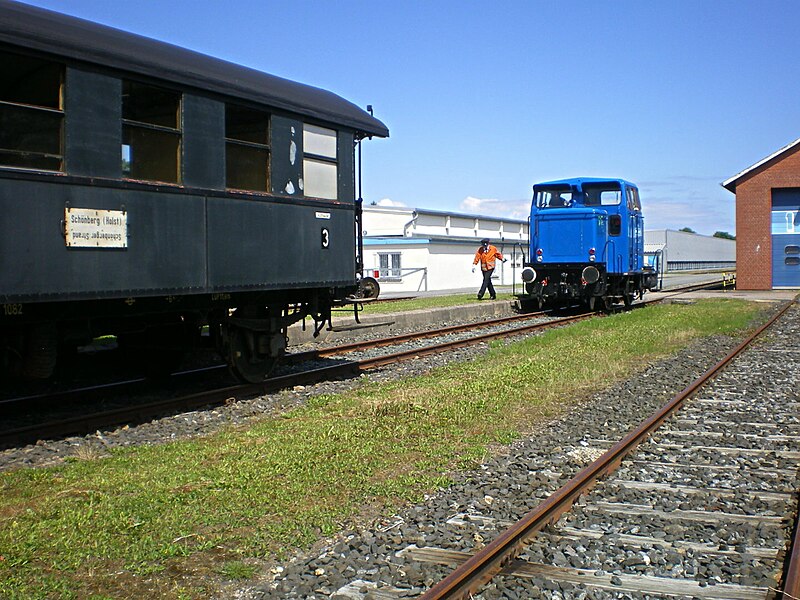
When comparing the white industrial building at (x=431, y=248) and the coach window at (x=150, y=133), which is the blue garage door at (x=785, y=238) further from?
the coach window at (x=150, y=133)

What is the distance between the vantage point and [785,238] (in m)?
36.8

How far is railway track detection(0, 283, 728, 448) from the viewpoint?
25.1ft

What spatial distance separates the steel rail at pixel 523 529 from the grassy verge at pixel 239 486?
1000 mm

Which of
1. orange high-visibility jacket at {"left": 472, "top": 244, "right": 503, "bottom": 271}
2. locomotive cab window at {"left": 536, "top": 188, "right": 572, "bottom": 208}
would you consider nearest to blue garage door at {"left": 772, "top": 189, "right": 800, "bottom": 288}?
orange high-visibility jacket at {"left": 472, "top": 244, "right": 503, "bottom": 271}

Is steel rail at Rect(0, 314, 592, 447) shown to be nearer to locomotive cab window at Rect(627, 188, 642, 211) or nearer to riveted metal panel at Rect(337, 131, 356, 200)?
riveted metal panel at Rect(337, 131, 356, 200)

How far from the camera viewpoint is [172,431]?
26.0 feet

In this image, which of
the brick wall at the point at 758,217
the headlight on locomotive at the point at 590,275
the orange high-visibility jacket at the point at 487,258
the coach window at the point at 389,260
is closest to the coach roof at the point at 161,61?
the headlight on locomotive at the point at 590,275

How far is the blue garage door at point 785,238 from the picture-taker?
3684cm

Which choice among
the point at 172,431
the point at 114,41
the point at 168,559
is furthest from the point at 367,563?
the point at 114,41

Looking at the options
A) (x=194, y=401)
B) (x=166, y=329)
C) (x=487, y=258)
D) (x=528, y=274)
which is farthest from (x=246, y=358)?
(x=487, y=258)

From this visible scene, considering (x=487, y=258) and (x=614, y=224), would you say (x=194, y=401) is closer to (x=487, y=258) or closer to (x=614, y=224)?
(x=614, y=224)

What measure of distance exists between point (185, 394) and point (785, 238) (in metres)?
33.9

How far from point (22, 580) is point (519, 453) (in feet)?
13.5

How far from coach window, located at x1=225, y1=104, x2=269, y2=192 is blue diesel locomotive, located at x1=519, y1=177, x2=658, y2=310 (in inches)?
523
